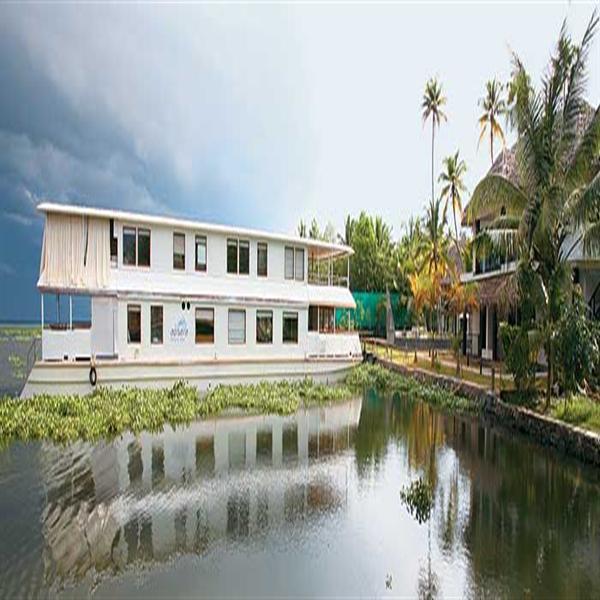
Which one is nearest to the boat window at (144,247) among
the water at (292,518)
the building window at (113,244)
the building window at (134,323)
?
the building window at (113,244)

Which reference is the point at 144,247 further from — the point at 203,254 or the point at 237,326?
the point at 237,326

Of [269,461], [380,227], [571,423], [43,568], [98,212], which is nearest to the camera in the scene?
[43,568]

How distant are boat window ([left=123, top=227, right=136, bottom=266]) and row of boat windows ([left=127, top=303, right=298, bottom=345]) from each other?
4.96ft

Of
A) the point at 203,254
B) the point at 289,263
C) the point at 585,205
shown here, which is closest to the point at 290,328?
the point at 289,263

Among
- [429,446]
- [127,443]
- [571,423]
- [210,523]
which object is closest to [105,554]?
[210,523]

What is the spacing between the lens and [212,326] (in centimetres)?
1745

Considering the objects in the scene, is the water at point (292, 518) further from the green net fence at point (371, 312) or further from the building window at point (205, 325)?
the green net fence at point (371, 312)

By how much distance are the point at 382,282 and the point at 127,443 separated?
28081mm

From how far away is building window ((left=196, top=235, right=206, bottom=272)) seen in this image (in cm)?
1762

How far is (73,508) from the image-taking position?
742 cm

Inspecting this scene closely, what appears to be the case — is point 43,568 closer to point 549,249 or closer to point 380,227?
point 549,249

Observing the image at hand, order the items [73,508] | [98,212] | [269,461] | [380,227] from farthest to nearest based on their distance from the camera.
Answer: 1. [380,227]
2. [98,212]
3. [269,461]
4. [73,508]

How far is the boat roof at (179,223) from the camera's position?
15094mm

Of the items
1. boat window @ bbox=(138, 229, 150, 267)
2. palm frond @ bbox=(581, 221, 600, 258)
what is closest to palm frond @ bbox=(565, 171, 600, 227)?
palm frond @ bbox=(581, 221, 600, 258)
